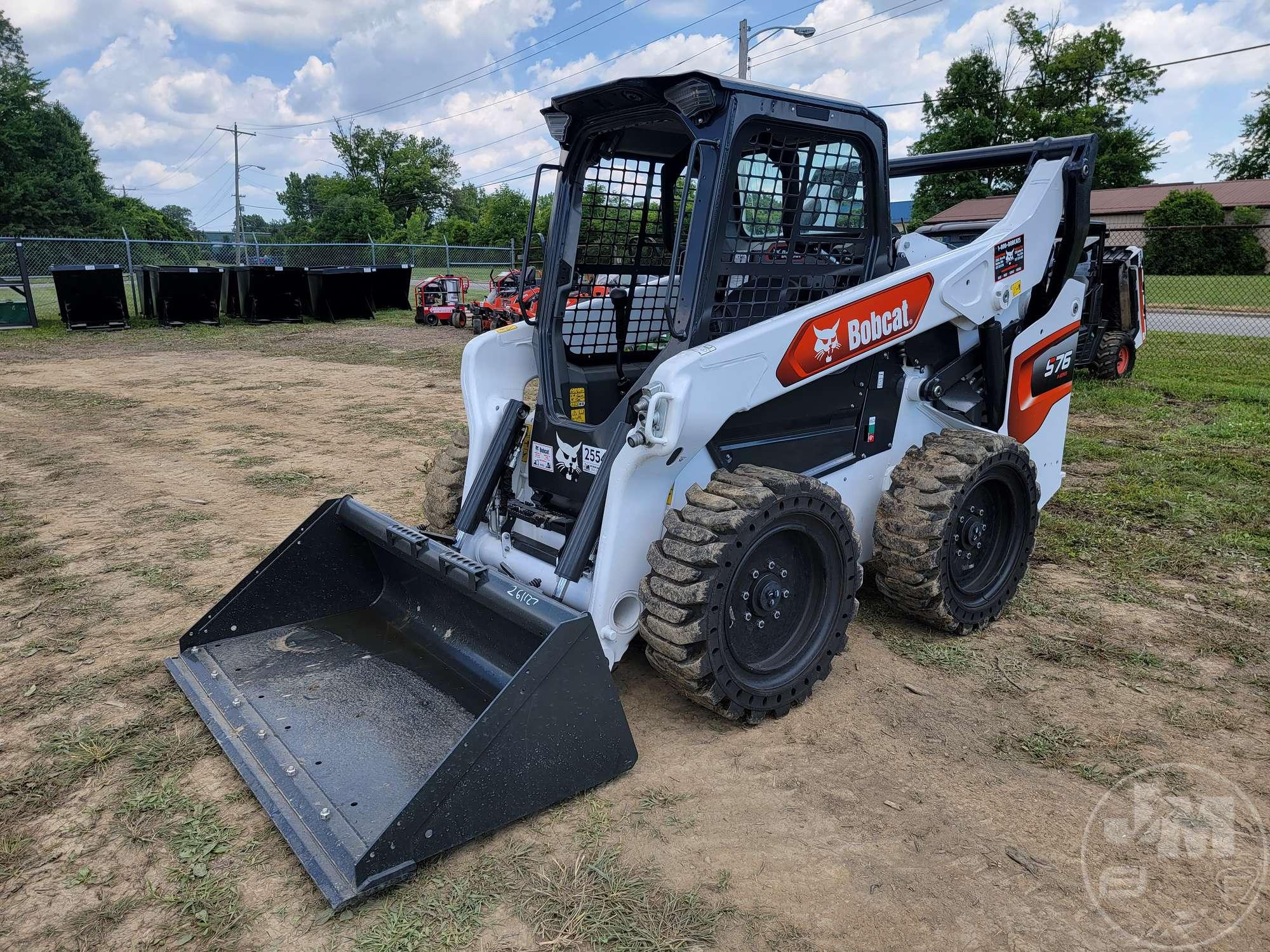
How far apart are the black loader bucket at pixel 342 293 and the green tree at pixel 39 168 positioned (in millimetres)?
28716

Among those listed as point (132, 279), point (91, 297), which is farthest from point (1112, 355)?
point (132, 279)

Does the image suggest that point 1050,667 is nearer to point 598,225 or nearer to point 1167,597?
point 1167,597

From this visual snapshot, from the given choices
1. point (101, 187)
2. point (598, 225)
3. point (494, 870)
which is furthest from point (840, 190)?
point (101, 187)

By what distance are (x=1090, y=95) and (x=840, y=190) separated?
46000 millimetres

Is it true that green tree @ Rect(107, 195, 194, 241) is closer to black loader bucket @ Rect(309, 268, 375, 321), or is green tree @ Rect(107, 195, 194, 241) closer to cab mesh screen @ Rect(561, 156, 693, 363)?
black loader bucket @ Rect(309, 268, 375, 321)

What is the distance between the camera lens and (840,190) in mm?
3646

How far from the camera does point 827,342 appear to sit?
3447 millimetres

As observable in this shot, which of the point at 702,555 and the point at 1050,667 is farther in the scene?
the point at 1050,667

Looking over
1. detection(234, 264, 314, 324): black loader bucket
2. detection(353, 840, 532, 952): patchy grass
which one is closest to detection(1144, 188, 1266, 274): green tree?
detection(234, 264, 314, 324): black loader bucket

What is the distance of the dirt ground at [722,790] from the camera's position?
237 centimetres

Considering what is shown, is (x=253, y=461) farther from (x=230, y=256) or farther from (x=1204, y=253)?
(x=1204, y=253)

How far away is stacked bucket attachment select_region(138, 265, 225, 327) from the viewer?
17.5 metres

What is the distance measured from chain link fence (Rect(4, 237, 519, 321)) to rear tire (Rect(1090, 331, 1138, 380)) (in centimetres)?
1424

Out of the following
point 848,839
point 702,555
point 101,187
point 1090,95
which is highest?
point 1090,95
